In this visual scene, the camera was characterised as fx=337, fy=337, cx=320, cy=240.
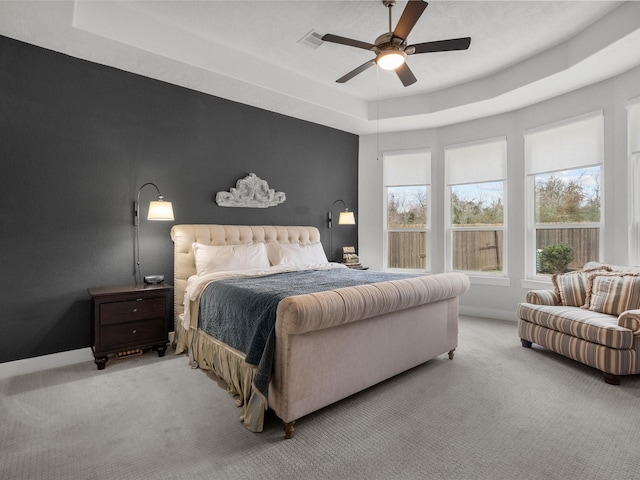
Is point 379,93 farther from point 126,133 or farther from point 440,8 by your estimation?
point 126,133

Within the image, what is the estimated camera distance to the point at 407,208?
589 cm

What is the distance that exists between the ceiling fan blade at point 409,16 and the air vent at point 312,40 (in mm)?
1202

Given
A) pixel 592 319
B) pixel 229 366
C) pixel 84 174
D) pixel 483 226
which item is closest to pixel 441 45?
pixel 592 319

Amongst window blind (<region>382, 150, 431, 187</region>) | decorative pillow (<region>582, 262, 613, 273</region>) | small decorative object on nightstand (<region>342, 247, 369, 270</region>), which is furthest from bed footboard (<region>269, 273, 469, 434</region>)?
window blind (<region>382, 150, 431, 187</region>)

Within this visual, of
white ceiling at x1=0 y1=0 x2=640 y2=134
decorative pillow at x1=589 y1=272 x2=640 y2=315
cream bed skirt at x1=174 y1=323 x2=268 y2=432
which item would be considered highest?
white ceiling at x1=0 y1=0 x2=640 y2=134

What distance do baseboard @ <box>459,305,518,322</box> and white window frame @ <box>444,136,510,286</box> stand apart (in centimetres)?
42

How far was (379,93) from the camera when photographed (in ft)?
16.5

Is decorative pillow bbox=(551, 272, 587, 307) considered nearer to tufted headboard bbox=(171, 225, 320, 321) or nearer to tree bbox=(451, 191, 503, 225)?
tree bbox=(451, 191, 503, 225)

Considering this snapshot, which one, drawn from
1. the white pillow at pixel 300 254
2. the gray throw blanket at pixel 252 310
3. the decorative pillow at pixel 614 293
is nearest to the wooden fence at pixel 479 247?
the decorative pillow at pixel 614 293

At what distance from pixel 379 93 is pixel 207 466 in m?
4.90

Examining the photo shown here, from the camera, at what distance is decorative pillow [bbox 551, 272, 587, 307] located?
3.59m

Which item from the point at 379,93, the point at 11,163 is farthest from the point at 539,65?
the point at 11,163

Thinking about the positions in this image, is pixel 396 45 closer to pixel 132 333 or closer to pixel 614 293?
pixel 614 293

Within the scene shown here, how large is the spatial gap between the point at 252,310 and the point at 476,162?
4497mm
